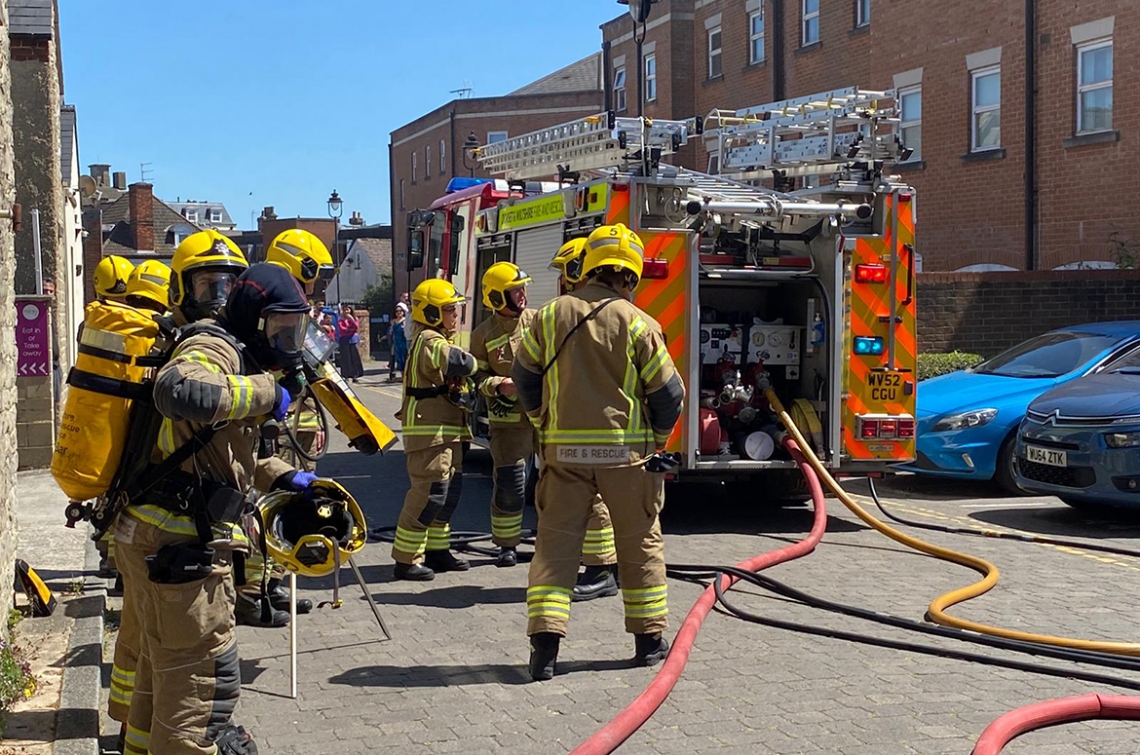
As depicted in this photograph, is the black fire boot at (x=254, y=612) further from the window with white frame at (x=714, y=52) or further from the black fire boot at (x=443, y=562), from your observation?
the window with white frame at (x=714, y=52)

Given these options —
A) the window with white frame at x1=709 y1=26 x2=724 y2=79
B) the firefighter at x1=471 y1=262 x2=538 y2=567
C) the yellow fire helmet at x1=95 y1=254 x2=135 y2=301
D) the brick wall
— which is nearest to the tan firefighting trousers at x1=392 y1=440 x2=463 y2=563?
the firefighter at x1=471 y1=262 x2=538 y2=567

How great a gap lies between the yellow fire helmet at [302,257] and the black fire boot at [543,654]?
1.96 metres

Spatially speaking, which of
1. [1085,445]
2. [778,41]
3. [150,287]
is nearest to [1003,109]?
[778,41]

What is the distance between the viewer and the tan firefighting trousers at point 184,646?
4.09 m

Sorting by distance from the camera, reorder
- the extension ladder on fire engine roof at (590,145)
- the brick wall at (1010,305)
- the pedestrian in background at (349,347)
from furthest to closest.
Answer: the pedestrian in background at (349,347), the brick wall at (1010,305), the extension ladder on fire engine roof at (590,145)

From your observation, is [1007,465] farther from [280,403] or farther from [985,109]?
[985,109]

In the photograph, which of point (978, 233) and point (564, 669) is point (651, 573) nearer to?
point (564, 669)

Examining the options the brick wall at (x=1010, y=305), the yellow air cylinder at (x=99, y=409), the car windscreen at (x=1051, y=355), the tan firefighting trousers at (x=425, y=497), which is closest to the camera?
the yellow air cylinder at (x=99, y=409)

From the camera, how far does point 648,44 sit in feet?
110

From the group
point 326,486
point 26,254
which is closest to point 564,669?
point 326,486

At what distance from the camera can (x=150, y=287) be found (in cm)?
646

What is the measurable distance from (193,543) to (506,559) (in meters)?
4.31

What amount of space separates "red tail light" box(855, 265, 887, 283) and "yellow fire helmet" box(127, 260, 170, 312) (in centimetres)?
505

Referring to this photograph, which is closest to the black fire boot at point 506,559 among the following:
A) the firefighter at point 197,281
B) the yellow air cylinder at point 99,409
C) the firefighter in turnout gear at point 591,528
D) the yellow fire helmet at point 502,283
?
the firefighter in turnout gear at point 591,528
